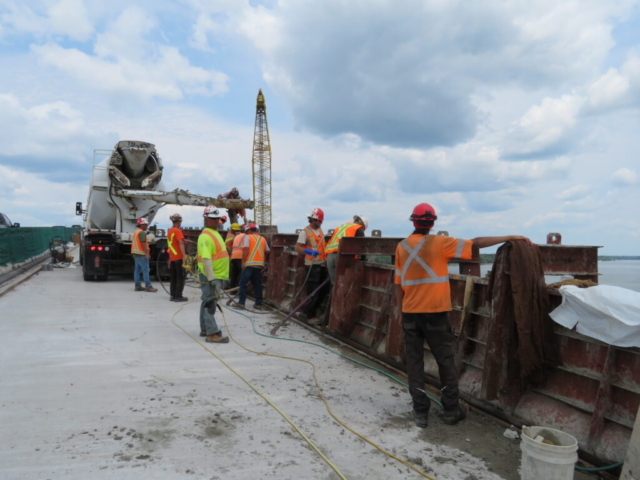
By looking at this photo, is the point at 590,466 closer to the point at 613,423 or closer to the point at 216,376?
the point at 613,423

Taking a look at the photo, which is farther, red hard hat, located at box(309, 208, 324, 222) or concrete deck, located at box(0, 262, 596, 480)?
red hard hat, located at box(309, 208, 324, 222)

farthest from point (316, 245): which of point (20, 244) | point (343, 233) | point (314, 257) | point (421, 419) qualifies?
point (20, 244)

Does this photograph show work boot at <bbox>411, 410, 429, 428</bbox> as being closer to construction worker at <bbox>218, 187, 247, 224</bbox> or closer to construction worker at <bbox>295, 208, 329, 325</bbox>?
construction worker at <bbox>295, 208, 329, 325</bbox>

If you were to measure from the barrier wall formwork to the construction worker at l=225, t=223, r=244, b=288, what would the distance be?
379cm

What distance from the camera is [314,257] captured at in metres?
8.54

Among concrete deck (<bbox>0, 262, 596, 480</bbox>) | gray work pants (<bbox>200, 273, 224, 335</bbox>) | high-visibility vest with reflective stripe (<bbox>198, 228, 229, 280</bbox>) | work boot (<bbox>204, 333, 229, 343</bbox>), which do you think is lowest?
concrete deck (<bbox>0, 262, 596, 480</bbox>)

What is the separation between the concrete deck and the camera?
11.1 ft

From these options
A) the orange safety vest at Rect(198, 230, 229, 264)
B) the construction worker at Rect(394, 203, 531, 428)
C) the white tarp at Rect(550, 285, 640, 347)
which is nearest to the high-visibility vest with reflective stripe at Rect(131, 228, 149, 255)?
the orange safety vest at Rect(198, 230, 229, 264)

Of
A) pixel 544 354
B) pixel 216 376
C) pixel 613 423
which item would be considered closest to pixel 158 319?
pixel 216 376

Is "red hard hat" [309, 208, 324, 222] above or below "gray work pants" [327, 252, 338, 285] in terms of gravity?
above

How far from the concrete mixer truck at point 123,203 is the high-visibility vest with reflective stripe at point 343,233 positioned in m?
7.61

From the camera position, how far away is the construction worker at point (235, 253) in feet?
35.3

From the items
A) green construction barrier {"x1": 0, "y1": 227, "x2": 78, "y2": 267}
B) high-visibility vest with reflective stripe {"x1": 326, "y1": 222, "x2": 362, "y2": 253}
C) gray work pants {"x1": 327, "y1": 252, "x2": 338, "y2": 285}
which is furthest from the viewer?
green construction barrier {"x1": 0, "y1": 227, "x2": 78, "y2": 267}

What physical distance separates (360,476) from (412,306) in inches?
60.6
